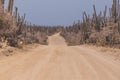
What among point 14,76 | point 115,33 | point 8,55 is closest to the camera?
point 14,76

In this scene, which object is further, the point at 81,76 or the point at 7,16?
the point at 7,16

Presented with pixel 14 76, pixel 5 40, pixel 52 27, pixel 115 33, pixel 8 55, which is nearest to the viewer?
pixel 14 76

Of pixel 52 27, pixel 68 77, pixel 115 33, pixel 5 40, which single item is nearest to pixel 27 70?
pixel 68 77

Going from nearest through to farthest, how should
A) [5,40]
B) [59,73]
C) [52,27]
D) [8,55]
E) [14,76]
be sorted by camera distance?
[14,76] → [59,73] → [8,55] → [5,40] → [52,27]

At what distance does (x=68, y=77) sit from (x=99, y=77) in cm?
121

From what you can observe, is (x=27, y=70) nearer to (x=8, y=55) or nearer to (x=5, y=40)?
(x=8, y=55)

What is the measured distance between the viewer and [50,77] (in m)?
13.3

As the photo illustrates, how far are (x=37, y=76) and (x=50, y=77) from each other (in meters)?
0.52

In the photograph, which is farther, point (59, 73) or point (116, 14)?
point (116, 14)

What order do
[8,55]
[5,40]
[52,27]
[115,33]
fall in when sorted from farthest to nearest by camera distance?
[52,27] → [115,33] → [5,40] → [8,55]

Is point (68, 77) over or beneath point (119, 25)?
beneath

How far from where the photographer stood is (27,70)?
49.5 ft

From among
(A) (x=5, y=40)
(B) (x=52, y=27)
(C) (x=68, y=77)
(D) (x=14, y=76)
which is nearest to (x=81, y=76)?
(C) (x=68, y=77)

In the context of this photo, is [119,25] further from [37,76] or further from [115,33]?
[37,76]
